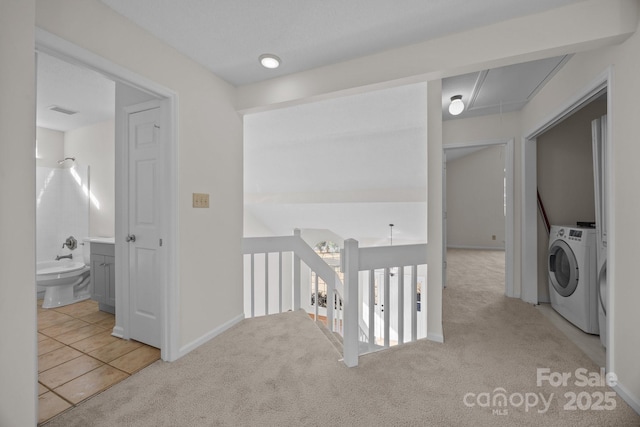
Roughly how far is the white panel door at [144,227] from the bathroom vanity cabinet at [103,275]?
32.1 inches

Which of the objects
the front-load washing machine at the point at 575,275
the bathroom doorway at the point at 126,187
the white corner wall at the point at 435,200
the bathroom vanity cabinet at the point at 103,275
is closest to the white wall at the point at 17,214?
the bathroom doorway at the point at 126,187

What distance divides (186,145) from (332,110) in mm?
1466

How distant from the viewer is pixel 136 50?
1.81 meters

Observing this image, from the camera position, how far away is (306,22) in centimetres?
175

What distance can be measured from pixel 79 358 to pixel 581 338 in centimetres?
406

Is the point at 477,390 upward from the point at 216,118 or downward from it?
downward

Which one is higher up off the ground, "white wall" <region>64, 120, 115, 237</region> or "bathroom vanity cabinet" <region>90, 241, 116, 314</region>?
"white wall" <region>64, 120, 115, 237</region>

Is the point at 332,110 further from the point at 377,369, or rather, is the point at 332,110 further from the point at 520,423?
the point at 520,423

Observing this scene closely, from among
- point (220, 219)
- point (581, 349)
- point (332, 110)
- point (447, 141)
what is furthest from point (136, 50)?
point (581, 349)

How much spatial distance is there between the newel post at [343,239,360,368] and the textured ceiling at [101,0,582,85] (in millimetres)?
1415

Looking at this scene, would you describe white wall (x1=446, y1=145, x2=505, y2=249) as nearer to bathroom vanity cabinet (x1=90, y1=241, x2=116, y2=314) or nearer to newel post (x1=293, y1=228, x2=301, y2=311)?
newel post (x1=293, y1=228, x2=301, y2=311)

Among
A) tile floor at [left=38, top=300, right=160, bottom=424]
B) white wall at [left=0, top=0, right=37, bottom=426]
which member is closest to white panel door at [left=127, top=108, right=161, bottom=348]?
tile floor at [left=38, top=300, right=160, bottom=424]

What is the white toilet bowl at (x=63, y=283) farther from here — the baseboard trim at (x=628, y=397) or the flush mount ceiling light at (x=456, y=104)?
the baseboard trim at (x=628, y=397)

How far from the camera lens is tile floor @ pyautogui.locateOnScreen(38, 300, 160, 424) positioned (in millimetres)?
1694
